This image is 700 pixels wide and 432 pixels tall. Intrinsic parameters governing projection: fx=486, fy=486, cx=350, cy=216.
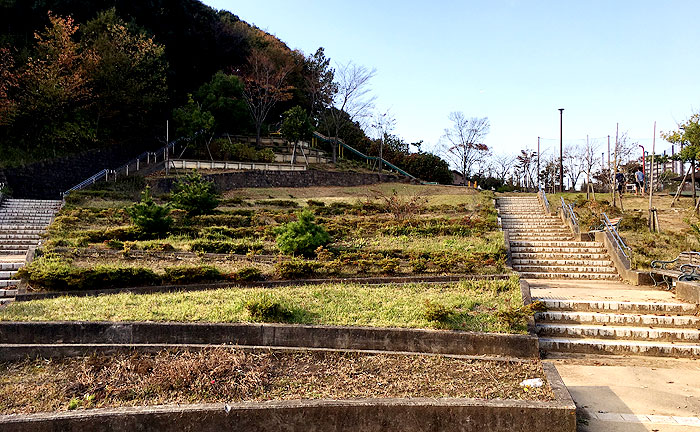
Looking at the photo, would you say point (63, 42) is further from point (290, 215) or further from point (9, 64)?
point (290, 215)

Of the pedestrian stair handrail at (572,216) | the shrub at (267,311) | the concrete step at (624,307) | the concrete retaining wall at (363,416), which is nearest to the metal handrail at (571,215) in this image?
the pedestrian stair handrail at (572,216)

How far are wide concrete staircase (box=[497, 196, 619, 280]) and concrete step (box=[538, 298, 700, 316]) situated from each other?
3.48 meters

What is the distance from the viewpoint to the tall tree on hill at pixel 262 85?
35.8m

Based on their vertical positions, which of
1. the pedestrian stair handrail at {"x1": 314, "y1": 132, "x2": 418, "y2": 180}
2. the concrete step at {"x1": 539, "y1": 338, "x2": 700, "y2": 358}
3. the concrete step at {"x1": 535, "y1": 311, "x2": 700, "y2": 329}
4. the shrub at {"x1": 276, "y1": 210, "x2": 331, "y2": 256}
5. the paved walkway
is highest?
the pedestrian stair handrail at {"x1": 314, "y1": 132, "x2": 418, "y2": 180}

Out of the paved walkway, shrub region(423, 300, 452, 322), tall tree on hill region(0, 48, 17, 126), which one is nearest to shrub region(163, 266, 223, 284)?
shrub region(423, 300, 452, 322)

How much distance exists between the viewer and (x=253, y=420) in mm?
4617

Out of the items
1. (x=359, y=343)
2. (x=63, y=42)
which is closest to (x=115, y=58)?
(x=63, y=42)

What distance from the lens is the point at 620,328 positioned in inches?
310

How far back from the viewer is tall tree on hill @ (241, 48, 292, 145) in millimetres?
35844

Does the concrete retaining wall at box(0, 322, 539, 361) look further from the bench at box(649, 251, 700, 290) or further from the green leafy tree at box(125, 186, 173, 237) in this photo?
the green leafy tree at box(125, 186, 173, 237)

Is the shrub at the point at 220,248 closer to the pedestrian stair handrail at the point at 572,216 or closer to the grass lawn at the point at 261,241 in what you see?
the grass lawn at the point at 261,241

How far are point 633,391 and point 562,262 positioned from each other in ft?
24.8

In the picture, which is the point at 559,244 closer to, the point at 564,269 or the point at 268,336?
the point at 564,269

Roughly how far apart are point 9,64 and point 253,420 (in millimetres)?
25289
